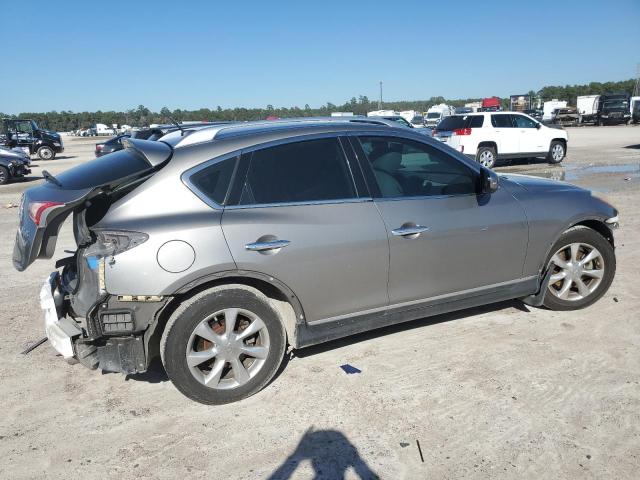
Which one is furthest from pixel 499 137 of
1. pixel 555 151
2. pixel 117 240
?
pixel 117 240

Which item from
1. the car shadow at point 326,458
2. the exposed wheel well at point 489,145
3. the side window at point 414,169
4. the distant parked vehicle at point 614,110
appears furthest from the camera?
the distant parked vehicle at point 614,110

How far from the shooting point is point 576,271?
14.8 feet

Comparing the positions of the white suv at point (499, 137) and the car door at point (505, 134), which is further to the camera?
the car door at point (505, 134)

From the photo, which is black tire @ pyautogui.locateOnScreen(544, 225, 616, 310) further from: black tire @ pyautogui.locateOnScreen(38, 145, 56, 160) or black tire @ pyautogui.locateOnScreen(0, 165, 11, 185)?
black tire @ pyautogui.locateOnScreen(38, 145, 56, 160)

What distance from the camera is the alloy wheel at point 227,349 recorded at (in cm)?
323

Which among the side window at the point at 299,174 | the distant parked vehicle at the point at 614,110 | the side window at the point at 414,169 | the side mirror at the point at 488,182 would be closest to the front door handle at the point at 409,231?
the side window at the point at 414,169

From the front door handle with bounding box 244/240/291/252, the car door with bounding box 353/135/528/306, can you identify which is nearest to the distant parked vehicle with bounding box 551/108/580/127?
the car door with bounding box 353/135/528/306

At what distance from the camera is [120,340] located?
317 centimetres

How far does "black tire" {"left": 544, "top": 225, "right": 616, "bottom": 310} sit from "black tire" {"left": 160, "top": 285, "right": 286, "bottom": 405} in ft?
7.96

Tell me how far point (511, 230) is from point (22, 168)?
18.0 meters

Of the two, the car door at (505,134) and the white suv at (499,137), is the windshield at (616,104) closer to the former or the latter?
the white suv at (499,137)

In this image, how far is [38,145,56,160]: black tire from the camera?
95.8ft

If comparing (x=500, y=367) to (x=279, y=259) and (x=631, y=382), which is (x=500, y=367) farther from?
(x=279, y=259)

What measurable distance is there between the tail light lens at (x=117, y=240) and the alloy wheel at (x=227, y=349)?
0.62 m
